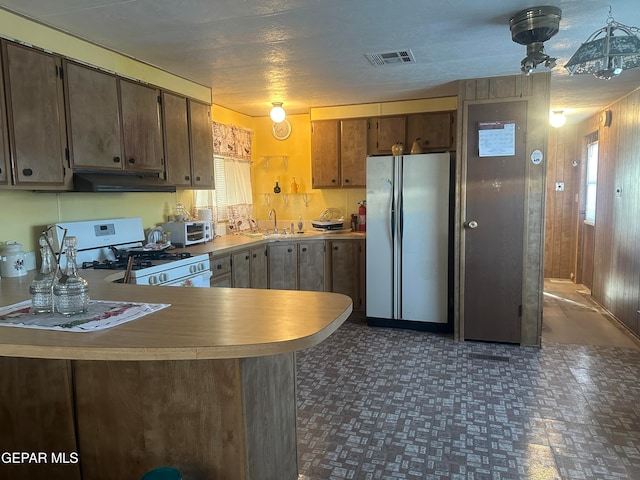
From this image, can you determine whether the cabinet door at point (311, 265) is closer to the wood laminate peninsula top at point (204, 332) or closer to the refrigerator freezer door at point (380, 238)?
the refrigerator freezer door at point (380, 238)

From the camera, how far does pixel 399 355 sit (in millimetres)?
3713

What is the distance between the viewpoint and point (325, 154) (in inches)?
203

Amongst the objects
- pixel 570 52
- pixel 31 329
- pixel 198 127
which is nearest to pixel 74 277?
pixel 31 329

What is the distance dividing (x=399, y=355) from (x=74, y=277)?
2763 millimetres

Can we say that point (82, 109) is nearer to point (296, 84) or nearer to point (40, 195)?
point (40, 195)

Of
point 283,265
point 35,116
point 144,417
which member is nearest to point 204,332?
point 144,417

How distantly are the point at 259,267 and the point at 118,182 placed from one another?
1.87 m

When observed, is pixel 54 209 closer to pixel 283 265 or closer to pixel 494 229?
pixel 283 265

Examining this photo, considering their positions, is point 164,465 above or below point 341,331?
above

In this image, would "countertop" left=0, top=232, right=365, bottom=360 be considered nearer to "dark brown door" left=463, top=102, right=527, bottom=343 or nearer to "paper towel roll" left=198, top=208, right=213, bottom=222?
"paper towel roll" left=198, top=208, right=213, bottom=222

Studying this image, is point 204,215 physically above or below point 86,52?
below

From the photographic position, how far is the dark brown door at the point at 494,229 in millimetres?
3754

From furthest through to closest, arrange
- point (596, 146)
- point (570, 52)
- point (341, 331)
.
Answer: point (596, 146) → point (341, 331) → point (570, 52)

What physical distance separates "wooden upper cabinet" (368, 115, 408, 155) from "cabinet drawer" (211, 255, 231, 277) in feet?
6.93
